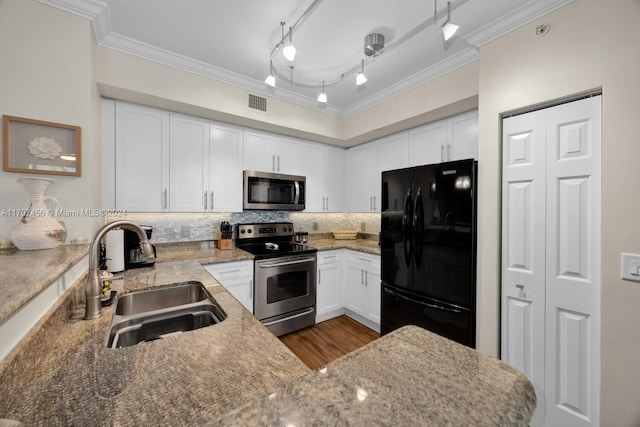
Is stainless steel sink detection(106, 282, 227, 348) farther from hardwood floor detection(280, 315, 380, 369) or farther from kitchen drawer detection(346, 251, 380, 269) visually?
kitchen drawer detection(346, 251, 380, 269)

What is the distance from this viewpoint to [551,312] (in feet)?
5.21

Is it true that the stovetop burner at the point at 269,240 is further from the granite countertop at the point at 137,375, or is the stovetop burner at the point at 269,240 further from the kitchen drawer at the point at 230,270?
the granite countertop at the point at 137,375

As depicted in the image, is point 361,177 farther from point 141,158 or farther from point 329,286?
point 141,158

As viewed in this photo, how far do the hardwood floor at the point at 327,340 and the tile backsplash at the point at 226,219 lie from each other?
1.37 m

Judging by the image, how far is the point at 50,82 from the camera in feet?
5.18

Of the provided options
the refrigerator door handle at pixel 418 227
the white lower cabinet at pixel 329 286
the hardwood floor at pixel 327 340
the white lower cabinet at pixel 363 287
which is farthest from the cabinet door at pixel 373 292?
the refrigerator door handle at pixel 418 227

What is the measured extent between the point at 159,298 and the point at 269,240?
70.8 inches

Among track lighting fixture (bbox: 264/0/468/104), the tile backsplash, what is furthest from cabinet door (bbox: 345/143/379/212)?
track lighting fixture (bbox: 264/0/468/104)

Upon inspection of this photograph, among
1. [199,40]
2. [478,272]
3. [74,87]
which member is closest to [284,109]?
[199,40]

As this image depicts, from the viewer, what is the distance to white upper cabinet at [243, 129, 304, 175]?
9.77 feet

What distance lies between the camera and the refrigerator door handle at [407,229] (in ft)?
7.48

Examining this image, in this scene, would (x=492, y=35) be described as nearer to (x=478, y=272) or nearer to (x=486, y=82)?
(x=486, y=82)

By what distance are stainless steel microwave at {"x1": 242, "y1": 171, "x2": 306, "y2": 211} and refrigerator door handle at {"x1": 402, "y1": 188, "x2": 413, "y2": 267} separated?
1.39 m

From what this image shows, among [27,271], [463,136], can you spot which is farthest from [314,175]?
[27,271]
